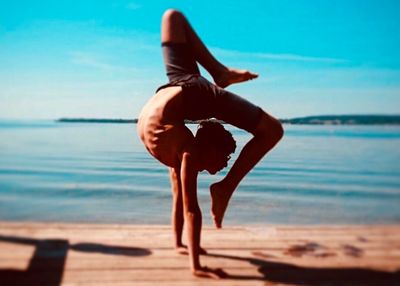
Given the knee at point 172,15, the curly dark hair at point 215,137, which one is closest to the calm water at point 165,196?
the curly dark hair at point 215,137

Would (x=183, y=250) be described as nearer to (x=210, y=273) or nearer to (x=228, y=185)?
(x=210, y=273)

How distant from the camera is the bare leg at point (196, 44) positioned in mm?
2131

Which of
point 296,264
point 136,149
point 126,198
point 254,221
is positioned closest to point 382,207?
point 254,221

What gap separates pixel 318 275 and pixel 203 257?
781mm

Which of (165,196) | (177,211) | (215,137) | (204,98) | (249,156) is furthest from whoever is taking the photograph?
(165,196)

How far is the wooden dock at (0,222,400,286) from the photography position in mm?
A: 2240

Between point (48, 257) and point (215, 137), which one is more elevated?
point (215, 137)

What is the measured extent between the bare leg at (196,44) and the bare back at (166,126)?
0.76ft

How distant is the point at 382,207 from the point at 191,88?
23.6 ft

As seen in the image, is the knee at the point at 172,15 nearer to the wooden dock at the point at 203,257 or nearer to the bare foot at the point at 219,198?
the bare foot at the point at 219,198

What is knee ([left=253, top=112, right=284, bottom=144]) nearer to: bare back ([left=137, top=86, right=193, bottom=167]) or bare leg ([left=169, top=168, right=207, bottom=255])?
bare back ([left=137, top=86, right=193, bottom=167])

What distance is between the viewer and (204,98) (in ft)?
6.88

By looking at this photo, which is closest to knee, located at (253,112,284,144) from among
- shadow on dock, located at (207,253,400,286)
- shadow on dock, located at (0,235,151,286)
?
shadow on dock, located at (207,253,400,286)

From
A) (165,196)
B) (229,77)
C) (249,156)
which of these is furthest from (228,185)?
(165,196)
